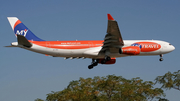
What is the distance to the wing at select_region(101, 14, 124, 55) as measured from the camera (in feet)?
146

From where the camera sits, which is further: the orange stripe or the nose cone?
the nose cone

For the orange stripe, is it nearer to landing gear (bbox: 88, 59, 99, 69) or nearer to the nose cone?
landing gear (bbox: 88, 59, 99, 69)

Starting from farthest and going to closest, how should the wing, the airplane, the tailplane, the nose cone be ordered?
1. the nose cone
2. the tailplane
3. the airplane
4. the wing

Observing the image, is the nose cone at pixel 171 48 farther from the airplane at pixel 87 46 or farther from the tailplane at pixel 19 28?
the tailplane at pixel 19 28

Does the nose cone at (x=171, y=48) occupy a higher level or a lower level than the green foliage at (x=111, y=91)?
higher

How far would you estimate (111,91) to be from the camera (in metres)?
83.1

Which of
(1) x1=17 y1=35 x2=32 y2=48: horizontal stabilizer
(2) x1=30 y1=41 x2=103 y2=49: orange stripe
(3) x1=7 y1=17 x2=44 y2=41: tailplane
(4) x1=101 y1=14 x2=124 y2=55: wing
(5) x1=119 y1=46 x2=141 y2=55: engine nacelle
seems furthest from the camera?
(3) x1=7 y1=17 x2=44 y2=41: tailplane

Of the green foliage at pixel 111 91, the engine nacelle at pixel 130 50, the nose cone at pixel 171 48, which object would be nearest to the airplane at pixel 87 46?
the engine nacelle at pixel 130 50

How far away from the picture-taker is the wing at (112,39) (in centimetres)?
4449

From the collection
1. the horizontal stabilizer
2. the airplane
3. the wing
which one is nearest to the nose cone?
the airplane

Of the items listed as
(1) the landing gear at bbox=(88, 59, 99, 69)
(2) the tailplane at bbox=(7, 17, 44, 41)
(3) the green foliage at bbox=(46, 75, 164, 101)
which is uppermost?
(2) the tailplane at bbox=(7, 17, 44, 41)

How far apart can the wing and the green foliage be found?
2812 cm

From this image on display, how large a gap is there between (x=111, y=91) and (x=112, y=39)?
35.8 meters

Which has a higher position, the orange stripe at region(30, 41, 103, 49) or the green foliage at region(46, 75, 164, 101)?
the orange stripe at region(30, 41, 103, 49)
